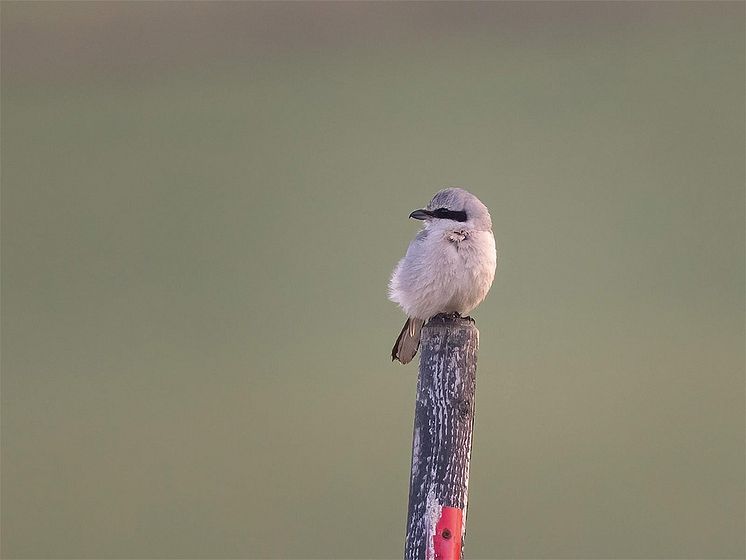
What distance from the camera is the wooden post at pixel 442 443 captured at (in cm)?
311

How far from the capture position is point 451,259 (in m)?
4.45

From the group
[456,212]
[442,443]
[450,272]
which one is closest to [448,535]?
[442,443]

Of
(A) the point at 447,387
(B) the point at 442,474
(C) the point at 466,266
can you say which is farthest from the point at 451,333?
(C) the point at 466,266

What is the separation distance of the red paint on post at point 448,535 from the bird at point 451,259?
1.54 meters

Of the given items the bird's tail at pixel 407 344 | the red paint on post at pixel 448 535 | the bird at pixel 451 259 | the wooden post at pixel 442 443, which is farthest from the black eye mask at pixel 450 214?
the red paint on post at pixel 448 535

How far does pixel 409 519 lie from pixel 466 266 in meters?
1.58

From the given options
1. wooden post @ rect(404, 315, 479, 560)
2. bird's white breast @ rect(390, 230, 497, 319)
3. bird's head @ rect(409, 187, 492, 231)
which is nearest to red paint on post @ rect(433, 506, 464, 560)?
wooden post @ rect(404, 315, 479, 560)

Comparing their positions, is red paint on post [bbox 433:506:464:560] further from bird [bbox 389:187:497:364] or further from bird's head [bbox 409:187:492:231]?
bird's head [bbox 409:187:492:231]

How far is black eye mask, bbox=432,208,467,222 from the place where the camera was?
4504 mm

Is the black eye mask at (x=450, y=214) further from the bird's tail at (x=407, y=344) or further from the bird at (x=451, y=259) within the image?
the bird's tail at (x=407, y=344)

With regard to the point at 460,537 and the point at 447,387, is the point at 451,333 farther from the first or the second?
the point at 460,537

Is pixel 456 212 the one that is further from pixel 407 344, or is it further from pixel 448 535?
pixel 448 535

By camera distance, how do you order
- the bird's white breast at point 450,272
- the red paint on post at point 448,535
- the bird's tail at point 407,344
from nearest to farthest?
1. the red paint on post at point 448,535
2. the bird's white breast at point 450,272
3. the bird's tail at point 407,344

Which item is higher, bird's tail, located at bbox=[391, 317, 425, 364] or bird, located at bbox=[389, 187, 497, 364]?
bird, located at bbox=[389, 187, 497, 364]
